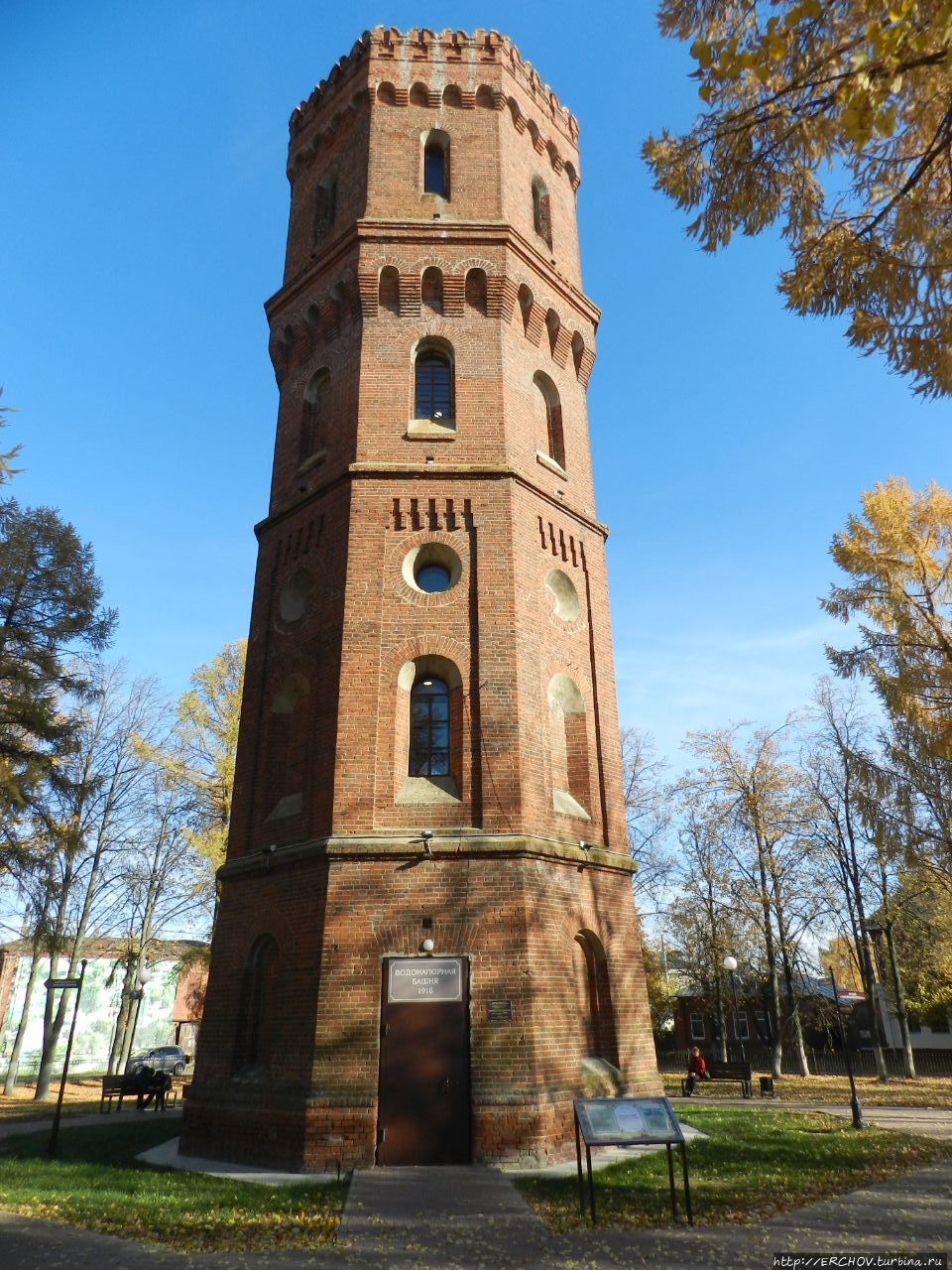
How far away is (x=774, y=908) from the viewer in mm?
28219

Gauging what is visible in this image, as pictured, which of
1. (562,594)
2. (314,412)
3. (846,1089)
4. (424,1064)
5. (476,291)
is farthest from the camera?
(846,1089)

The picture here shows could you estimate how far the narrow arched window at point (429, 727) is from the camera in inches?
500

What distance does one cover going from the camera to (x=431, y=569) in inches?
547

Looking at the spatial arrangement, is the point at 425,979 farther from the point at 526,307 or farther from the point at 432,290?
the point at 526,307

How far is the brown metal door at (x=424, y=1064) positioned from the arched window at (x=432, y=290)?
11.5 meters

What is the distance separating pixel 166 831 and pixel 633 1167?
900 inches

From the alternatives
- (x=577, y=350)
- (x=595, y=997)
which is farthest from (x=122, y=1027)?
(x=577, y=350)

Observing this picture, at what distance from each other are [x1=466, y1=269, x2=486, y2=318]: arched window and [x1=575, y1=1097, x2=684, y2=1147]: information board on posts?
1316cm

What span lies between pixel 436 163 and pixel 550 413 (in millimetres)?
6031

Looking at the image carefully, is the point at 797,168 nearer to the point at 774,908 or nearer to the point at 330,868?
the point at 330,868

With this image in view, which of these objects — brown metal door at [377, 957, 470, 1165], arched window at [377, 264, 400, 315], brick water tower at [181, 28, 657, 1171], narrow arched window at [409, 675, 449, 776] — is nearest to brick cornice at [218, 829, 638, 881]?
brick water tower at [181, 28, 657, 1171]

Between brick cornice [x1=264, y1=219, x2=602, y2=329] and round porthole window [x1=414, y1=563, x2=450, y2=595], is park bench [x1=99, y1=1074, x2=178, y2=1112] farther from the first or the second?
brick cornice [x1=264, y1=219, x2=602, y2=329]

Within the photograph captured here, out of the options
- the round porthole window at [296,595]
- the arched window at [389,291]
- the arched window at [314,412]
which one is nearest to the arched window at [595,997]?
the round porthole window at [296,595]

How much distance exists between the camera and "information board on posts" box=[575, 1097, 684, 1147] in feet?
24.6
